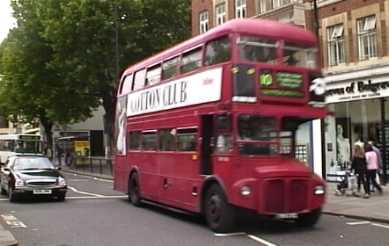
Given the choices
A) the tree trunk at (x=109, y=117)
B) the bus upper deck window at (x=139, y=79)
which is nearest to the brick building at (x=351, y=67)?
the bus upper deck window at (x=139, y=79)

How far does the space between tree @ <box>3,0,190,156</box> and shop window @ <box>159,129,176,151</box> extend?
64.8 ft

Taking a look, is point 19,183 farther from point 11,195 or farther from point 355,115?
point 355,115

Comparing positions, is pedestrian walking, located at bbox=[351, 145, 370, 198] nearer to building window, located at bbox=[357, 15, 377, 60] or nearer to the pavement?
the pavement

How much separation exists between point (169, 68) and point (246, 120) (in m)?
4.10

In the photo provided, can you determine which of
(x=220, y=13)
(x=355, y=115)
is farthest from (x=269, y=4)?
(x=355, y=115)

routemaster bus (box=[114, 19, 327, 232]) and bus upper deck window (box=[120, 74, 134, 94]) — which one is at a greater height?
bus upper deck window (box=[120, 74, 134, 94])

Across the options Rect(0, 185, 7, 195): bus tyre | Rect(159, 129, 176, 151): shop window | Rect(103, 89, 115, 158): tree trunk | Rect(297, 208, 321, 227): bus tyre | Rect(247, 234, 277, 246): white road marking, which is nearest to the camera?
Rect(247, 234, 277, 246): white road marking

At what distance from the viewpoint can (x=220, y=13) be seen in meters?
33.5

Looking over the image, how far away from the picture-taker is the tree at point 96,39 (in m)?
38.6

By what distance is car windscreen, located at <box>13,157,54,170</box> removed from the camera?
20.7m

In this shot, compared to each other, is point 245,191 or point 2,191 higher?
point 245,191

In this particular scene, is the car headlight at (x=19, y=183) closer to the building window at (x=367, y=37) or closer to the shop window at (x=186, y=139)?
the shop window at (x=186, y=139)

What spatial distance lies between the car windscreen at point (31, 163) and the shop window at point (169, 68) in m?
6.34

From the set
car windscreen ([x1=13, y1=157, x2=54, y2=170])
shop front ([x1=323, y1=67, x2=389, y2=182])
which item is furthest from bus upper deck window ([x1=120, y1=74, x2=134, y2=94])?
shop front ([x1=323, y1=67, x2=389, y2=182])
